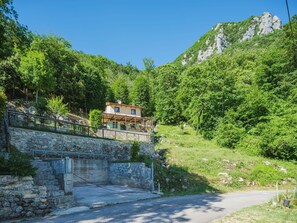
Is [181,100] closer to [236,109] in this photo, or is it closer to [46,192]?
[236,109]

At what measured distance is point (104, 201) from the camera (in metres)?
10.7

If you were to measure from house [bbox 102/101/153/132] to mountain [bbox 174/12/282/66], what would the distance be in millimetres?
70530

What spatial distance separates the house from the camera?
1552 inches

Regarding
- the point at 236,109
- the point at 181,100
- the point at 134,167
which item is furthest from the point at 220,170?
the point at 181,100

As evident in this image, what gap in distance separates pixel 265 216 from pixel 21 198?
325 inches

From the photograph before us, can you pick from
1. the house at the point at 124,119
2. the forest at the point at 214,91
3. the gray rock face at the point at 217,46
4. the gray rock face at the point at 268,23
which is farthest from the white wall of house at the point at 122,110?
the gray rock face at the point at 268,23

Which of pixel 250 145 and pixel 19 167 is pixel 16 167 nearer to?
pixel 19 167

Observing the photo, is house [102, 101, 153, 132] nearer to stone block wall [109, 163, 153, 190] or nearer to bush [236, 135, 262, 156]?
bush [236, 135, 262, 156]

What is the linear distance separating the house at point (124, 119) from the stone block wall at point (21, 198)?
100ft

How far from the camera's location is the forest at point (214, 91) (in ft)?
87.2

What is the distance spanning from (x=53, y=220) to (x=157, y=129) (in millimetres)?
33755

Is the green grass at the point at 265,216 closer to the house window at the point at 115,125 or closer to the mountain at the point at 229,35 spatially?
the house window at the point at 115,125

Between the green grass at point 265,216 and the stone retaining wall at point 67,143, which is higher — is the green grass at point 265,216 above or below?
below

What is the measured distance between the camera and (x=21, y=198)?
7973mm
